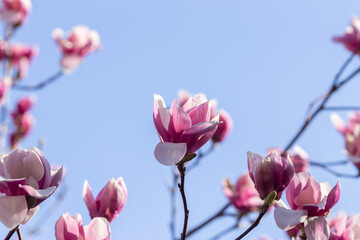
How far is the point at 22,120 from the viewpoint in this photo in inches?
144

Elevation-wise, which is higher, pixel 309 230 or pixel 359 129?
pixel 309 230

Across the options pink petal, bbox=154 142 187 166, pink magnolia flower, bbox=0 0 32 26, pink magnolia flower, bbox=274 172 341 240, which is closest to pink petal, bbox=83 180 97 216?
pink petal, bbox=154 142 187 166

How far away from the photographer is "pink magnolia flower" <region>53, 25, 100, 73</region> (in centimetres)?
366

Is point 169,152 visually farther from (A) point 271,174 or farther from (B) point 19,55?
(B) point 19,55

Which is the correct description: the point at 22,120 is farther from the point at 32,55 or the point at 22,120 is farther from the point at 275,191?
the point at 275,191

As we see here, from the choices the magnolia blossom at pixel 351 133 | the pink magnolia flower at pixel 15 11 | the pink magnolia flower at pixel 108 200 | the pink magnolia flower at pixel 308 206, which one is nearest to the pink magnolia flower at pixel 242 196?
the magnolia blossom at pixel 351 133

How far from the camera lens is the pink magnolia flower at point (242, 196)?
2.41 metres

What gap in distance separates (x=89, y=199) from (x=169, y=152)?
1.25ft

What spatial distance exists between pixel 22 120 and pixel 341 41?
8.15 ft

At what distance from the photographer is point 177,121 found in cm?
95

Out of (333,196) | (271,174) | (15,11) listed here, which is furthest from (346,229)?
(15,11)

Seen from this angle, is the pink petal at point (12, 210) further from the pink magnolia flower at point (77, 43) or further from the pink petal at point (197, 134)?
the pink magnolia flower at point (77, 43)

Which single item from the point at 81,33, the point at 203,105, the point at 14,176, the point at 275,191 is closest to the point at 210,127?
the point at 203,105

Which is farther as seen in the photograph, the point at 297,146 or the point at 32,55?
the point at 32,55
